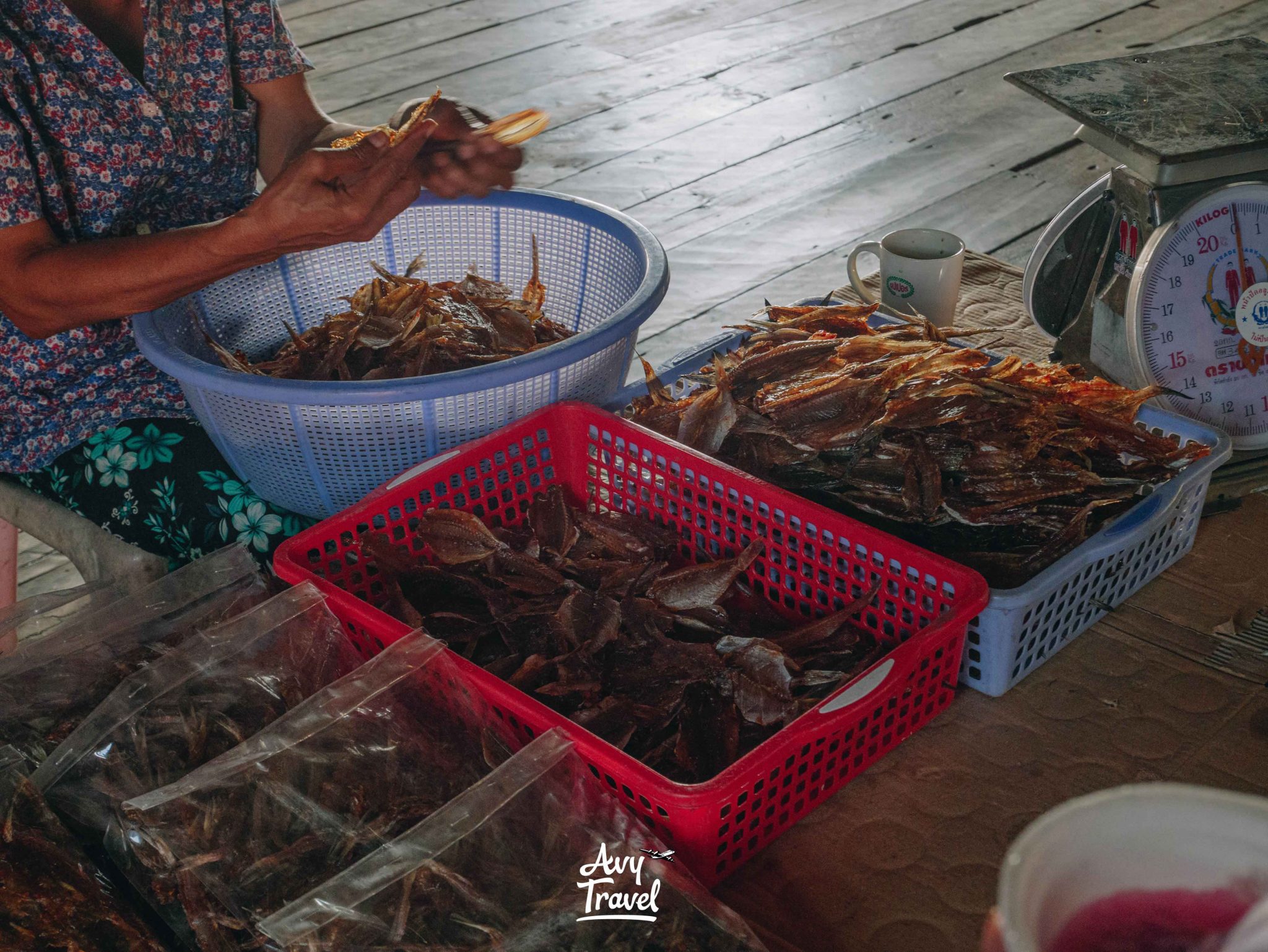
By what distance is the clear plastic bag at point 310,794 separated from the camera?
0.85 meters

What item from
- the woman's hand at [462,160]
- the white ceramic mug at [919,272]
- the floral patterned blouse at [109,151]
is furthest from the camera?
the white ceramic mug at [919,272]

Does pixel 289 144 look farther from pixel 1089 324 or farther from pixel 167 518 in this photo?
pixel 1089 324

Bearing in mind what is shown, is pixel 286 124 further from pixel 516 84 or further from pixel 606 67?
pixel 606 67

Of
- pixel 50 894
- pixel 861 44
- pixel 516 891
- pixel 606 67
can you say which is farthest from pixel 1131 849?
pixel 861 44

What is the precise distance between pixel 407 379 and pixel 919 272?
87cm

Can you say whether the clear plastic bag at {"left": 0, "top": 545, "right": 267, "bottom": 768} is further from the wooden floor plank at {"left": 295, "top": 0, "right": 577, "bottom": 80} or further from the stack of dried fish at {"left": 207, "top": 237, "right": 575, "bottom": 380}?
the wooden floor plank at {"left": 295, "top": 0, "right": 577, "bottom": 80}

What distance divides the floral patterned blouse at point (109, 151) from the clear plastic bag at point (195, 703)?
730mm

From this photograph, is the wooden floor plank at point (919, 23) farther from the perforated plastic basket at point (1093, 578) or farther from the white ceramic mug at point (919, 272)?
the perforated plastic basket at point (1093, 578)

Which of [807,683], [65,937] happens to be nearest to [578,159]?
[807,683]

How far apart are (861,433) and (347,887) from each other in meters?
0.74

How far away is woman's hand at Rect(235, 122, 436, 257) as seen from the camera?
52.5 inches

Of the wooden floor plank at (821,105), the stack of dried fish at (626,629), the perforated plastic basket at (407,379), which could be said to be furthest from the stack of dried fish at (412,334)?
the wooden floor plank at (821,105)

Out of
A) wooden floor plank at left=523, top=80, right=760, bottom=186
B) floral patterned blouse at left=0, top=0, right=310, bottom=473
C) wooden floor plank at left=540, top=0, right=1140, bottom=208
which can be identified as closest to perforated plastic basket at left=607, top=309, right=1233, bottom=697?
floral patterned blouse at left=0, top=0, right=310, bottom=473

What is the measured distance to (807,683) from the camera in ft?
3.51
